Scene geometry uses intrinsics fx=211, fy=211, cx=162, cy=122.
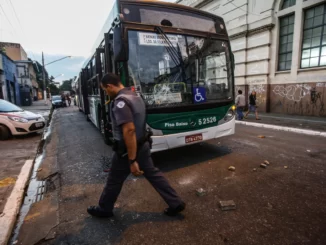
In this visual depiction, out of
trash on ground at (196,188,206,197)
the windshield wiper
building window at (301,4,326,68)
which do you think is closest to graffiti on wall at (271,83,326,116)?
building window at (301,4,326,68)

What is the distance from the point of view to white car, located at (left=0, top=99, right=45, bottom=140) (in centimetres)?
770

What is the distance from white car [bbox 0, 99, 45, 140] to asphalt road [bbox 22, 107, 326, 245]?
3.63 m

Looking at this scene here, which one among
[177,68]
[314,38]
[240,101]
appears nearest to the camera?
[177,68]

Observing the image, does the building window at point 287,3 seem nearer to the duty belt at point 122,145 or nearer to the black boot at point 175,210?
the duty belt at point 122,145

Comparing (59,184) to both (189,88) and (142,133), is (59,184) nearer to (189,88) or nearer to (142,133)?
(142,133)

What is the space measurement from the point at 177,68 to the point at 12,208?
361 centimetres

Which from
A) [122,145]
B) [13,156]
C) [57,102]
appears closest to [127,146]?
[122,145]

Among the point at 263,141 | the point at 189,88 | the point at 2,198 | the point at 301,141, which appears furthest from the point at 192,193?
the point at 301,141

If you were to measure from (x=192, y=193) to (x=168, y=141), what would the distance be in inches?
45.1

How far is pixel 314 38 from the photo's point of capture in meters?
11.2

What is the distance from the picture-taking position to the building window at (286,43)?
481 inches

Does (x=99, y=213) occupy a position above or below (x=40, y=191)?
above

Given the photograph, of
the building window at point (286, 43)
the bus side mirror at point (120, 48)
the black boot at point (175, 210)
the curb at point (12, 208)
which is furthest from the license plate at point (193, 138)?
the building window at point (286, 43)

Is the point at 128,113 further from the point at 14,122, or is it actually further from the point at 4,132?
the point at 4,132
